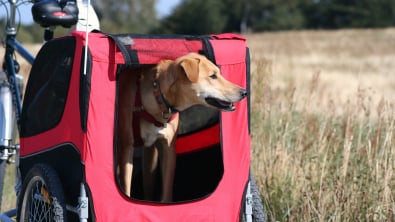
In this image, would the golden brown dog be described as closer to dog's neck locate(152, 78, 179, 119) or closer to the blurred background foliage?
dog's neck locate(152, 78, 179, 119)

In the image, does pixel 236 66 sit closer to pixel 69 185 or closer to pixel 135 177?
pixel 69 185

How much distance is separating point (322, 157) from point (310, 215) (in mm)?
830

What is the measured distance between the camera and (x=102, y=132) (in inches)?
142

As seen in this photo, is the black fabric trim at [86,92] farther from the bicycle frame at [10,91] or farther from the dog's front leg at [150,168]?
the bicycle frame at [10,91]

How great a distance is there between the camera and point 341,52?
41062mm

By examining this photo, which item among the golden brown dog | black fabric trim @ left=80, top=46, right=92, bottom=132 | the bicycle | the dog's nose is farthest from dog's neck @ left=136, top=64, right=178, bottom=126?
the bicycle

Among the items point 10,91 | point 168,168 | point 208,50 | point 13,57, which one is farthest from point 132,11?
point 208,50

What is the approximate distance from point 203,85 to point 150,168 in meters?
1.01

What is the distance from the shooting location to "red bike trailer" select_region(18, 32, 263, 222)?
3576 millimetres

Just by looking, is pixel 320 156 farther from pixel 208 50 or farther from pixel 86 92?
pixel 86 92

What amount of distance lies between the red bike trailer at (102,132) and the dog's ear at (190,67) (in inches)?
3.1

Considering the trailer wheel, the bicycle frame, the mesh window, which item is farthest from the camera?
the bicycle frame

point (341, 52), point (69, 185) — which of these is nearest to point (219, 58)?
point (69, 185)

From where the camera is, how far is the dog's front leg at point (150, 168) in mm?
4742
